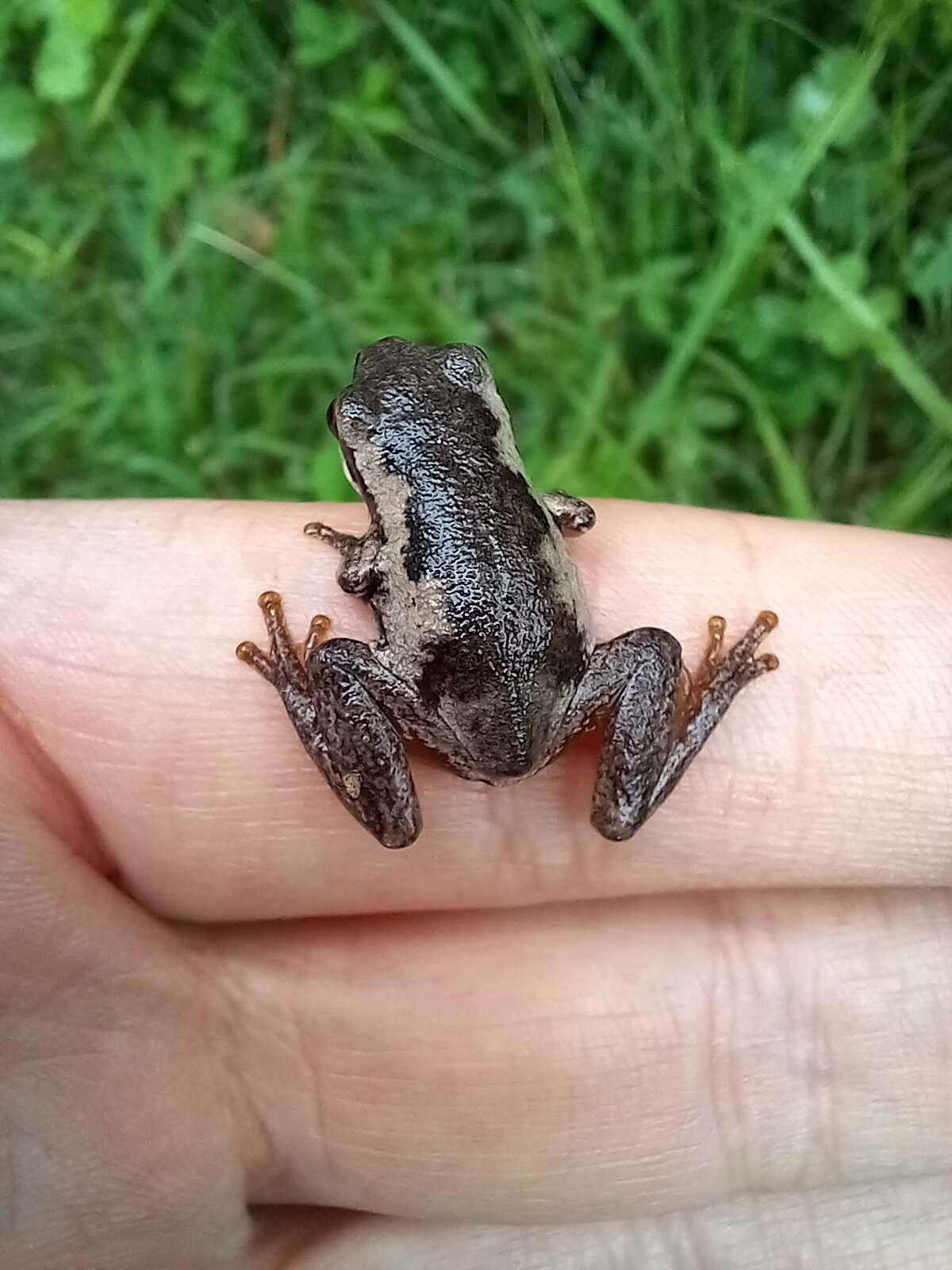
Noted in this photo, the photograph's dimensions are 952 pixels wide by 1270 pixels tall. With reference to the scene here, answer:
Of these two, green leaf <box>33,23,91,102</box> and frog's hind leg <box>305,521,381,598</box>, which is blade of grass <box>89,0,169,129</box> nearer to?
green leaf <box>33,23,91,102</box>

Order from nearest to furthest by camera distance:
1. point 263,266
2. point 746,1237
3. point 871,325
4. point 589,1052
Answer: point 589,1052
point 746,1237
point 871,325
point 263,266

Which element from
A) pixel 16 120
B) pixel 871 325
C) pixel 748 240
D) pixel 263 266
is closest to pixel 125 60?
pixel 16 120

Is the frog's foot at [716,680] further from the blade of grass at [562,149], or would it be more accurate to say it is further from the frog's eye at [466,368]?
the blade of grass at [562,149]

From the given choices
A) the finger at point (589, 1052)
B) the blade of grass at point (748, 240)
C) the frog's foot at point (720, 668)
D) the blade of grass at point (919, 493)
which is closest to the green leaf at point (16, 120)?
the blade of grass at point (748, 240)

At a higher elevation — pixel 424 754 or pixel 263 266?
pixel 263 266

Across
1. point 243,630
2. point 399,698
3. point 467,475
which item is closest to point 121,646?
point 243,630

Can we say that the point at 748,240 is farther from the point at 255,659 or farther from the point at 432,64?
the point at 255,659

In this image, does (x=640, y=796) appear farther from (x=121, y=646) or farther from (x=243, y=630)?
(x=121, y=646)
